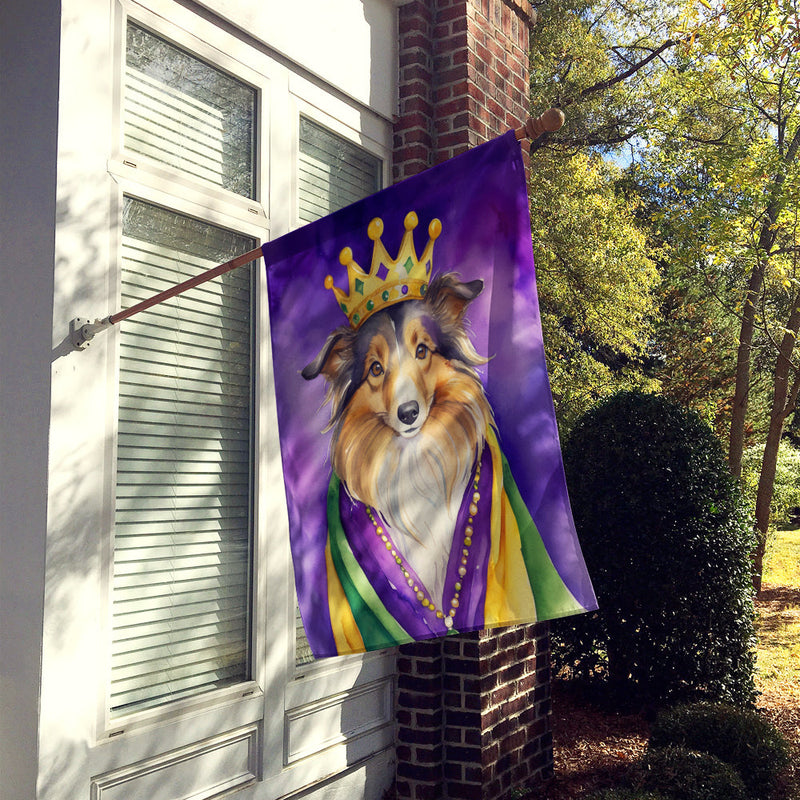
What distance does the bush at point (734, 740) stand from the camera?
15.2 ft

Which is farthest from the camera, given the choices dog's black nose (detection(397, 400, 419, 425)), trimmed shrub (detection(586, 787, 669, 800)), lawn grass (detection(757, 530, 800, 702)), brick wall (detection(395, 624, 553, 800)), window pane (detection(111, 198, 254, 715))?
lawn grass (detection(757, 530, 800, 702))

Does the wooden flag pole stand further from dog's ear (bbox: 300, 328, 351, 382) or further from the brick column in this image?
the brick column

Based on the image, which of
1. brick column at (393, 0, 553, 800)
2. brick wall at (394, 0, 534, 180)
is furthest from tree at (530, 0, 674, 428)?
brick wall at (394, 0, 534, 180)

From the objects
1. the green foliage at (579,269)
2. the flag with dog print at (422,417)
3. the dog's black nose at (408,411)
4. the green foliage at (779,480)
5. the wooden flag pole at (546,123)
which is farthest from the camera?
the green foliage at (779,480)

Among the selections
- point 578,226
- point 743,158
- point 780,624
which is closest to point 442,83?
point 743,158

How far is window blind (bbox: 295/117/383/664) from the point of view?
4277 mm

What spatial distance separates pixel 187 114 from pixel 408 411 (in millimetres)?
1900

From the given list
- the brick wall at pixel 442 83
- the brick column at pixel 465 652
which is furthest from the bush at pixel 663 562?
the brick wall at pixel 442 83

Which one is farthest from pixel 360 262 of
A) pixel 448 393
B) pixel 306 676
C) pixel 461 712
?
pixel 461 712

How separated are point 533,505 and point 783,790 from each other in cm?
356

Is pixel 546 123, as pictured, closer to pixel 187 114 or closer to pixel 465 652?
pixel 187 114

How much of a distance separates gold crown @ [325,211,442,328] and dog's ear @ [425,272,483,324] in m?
0.04

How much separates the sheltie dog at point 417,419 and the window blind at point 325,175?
166cm

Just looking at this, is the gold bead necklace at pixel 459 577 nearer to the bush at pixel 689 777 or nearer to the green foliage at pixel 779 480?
the bush at pixel 689 777
